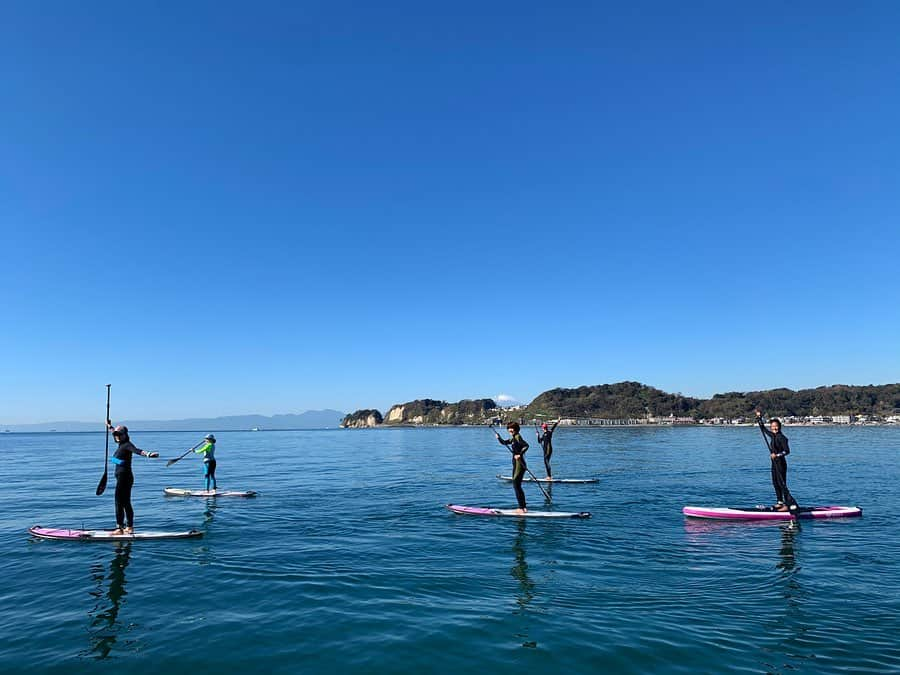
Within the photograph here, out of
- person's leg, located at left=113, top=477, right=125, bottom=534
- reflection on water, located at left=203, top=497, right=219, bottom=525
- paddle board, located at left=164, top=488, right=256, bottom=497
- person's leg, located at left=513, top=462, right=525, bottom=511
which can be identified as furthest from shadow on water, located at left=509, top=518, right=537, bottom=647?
paddle board, located at left=164, top=488, right=256, bottom=497

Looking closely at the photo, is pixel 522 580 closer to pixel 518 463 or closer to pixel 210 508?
pixel 518 463

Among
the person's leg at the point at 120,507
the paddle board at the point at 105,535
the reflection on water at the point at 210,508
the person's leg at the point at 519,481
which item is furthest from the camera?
the reflection on water at the point at 210,508

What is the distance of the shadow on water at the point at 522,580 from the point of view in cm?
922

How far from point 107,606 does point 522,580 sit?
900 cm

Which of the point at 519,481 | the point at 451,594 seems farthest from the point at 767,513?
the point at 451,594

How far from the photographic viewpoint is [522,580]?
39.9ft

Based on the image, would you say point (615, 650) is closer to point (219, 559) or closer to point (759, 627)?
point (759, 627)

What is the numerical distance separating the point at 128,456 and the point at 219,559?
5.03m

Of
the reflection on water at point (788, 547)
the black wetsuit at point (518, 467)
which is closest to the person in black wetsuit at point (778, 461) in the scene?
the reflection on water at point (788, 547)

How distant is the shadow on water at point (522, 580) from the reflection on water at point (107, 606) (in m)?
7.09

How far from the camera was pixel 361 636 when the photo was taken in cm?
917

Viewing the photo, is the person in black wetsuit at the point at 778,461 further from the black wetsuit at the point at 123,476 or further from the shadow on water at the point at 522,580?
the black wetsuit at the point at 123,476

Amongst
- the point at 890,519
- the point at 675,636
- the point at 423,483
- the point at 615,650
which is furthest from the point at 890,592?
the point at 423,483

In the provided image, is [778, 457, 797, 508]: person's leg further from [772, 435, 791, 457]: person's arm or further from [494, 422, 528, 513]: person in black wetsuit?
[494, 422, 528, 513]: person in black wetsuit
